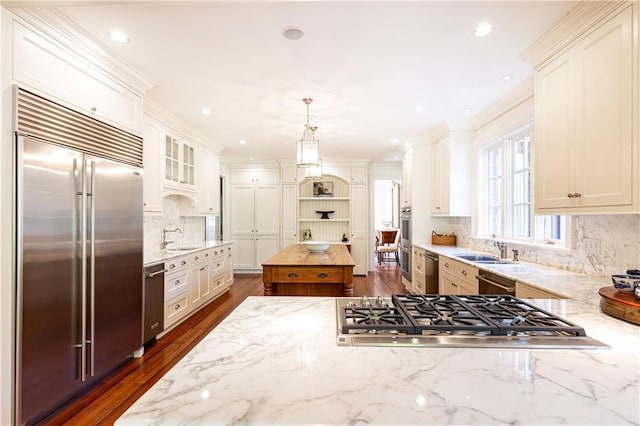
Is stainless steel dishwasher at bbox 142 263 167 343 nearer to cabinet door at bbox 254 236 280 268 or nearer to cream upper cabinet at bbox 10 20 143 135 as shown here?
cream upper cabinet at bbox 10 20 143 135

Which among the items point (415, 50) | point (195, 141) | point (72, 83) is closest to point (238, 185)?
point (195, 141)

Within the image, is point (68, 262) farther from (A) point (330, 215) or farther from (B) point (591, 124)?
(A) point (330, 215)

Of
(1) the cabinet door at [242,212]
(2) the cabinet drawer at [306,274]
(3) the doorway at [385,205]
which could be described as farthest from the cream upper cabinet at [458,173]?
(3) the doorway at [385,205]

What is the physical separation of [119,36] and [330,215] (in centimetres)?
574

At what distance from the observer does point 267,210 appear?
24.1 ft

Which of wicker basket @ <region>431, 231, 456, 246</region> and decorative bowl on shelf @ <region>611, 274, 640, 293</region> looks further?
wicker basket @ <region>431, 231, 456, 246</region>

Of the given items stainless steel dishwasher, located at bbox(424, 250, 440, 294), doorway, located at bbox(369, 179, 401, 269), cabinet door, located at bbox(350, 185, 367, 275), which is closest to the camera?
stainless steel dishwasher, located at bbox(424, 250, 440, 294)

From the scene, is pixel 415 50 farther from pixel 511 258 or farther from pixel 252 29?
pixel 511 258

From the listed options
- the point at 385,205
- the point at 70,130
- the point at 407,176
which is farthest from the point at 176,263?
the point at 385,205

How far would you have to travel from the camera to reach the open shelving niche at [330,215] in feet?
24.9

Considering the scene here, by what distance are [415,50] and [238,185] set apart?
5652mm

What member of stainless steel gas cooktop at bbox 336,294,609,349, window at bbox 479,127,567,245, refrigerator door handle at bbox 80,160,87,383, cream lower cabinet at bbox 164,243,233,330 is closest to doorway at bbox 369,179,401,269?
window at bbox 479,127,567,245

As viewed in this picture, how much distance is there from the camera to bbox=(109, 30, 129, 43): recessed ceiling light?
87.4 inches

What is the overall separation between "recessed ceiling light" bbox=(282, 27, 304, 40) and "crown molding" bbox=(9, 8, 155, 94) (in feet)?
4.64
